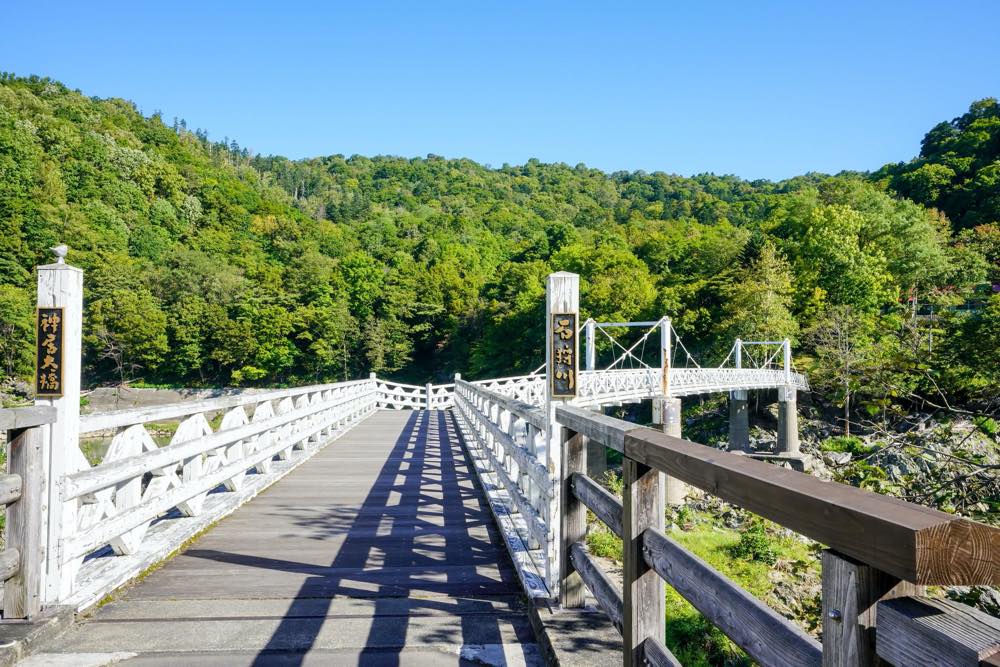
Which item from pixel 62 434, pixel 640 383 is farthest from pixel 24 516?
pixel 640 383

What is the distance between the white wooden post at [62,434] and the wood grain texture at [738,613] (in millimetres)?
2848

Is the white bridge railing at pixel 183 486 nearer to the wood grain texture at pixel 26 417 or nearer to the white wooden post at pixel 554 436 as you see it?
the white wooden post at pixel 554 436

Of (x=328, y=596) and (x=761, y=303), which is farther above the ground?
(x=761, y=303)

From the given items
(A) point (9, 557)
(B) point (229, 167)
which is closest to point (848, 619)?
(A) point (9, 557)

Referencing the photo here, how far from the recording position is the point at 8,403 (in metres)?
27.1

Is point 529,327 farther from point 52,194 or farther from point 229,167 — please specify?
point 229,167

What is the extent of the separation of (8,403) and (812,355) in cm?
4375

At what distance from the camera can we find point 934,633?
88 centimetres

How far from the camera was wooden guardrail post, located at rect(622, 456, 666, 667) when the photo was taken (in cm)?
210

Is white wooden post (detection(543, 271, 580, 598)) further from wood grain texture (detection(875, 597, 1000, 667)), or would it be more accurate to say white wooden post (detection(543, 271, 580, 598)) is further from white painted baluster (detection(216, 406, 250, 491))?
white painted baluster (detection(216, 406, 250, 491))

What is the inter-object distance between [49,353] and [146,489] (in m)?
1.40

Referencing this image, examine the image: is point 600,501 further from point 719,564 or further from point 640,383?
point 640,383

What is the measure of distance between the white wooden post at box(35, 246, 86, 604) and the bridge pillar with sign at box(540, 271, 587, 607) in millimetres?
2322

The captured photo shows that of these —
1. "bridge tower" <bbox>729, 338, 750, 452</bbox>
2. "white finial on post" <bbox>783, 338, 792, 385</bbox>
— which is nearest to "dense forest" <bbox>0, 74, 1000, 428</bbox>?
"white finial on post" <bbox>783, 338, 792, 385</bbox>
